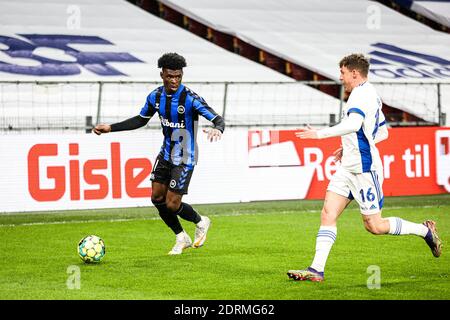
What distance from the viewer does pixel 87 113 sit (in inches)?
760

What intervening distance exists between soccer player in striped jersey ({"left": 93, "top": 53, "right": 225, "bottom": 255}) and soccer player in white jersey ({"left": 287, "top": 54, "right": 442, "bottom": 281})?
2116 millimetres

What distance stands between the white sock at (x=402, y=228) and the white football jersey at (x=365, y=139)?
53 centimetres

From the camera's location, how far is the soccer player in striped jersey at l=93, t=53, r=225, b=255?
10547 mm

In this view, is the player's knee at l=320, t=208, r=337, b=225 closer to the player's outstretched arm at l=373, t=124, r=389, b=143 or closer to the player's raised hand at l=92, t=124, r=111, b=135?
the player's outstretched arm at l=373, t=124, r=389, b=143

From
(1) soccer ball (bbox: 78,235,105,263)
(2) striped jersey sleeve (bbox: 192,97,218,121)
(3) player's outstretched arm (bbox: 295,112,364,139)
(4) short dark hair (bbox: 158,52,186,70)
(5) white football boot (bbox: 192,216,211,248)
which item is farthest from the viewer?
(5) white football boot (bbox: 192,216,211,248)

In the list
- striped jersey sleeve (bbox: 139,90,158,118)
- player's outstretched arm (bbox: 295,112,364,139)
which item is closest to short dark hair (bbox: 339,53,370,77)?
player's outstretched arm (bbox: 295,112,364,139)

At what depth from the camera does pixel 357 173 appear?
340 inches

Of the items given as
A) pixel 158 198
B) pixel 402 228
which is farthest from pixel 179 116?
pixel 402 228

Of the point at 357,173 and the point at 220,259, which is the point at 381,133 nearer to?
the point at 357,173

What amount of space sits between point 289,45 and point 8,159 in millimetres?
11189

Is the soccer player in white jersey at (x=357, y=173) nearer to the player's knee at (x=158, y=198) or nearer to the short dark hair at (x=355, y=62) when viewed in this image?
the short dark hair at (x=355, y=62)
